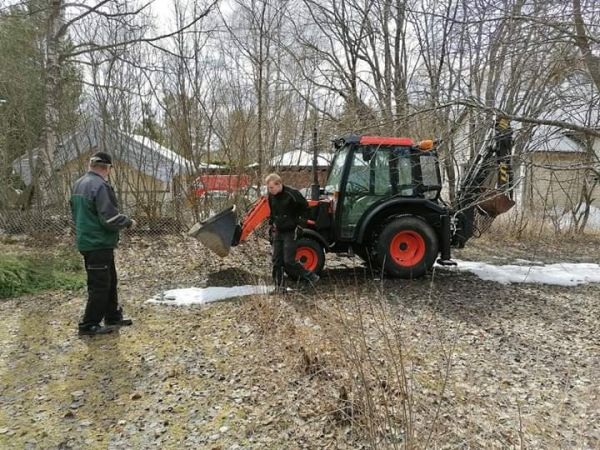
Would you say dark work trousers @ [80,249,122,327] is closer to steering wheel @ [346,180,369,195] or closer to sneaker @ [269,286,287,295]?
sneaker @ [269,286,287,295]

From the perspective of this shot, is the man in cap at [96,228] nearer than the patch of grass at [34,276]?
Yes

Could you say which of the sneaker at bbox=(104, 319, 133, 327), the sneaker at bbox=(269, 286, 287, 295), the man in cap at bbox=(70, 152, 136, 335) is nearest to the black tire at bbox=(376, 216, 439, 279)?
the sneaker at bbox=(269, 286, 287, 295)

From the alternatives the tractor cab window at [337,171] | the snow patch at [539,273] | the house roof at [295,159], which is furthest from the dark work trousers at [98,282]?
the house roof at [295,159]

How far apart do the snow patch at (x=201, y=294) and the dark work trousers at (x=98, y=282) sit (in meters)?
1.21

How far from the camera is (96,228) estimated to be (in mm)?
4223

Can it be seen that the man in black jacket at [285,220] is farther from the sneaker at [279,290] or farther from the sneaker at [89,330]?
the sneaker at [89,330]

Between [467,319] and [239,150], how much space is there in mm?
6690

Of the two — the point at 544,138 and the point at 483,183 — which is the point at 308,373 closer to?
the point at 544,138

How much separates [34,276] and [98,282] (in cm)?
269

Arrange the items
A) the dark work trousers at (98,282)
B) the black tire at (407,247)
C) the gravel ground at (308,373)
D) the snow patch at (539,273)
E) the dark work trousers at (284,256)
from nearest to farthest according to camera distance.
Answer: the gravel ground at (308,373) → the dark work trousers at (98,282) → the dark work trousers at (284,256) → the black tire at (407,247) → the snow patch at (539,273)

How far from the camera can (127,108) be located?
10461 millimetres

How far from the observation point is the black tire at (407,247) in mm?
6406

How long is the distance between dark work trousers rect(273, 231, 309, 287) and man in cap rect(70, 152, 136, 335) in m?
2.09

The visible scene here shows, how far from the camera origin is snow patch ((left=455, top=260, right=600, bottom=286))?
22.8 feet
